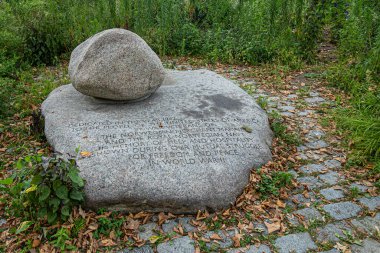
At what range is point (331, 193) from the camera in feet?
11.6

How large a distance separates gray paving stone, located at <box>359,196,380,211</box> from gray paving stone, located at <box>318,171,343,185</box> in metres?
0.33

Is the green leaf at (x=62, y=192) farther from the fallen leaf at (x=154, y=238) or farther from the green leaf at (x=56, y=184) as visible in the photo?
the fallen leaf at (x=154, y=238)

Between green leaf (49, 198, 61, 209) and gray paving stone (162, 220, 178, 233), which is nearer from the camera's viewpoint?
green leaf (49, 198, 61, 209)

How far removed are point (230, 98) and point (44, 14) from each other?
174 inches

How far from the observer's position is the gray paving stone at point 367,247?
112 inches

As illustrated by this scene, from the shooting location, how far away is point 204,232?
118 inches

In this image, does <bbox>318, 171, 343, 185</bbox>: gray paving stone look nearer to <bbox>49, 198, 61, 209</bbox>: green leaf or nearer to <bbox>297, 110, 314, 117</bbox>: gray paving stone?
<bbox>297, 110, 314, 117</bbox>: gray paving stone

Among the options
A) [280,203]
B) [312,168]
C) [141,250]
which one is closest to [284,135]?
[312,168]

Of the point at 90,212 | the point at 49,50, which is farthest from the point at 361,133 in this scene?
the point at 49,50

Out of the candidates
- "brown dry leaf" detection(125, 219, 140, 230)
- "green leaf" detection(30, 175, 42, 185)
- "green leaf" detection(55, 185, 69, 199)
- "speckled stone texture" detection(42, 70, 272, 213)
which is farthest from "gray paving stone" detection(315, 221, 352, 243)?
"green leaf" detection(30, 175, 42, 185)

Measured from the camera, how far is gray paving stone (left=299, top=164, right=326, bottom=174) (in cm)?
387

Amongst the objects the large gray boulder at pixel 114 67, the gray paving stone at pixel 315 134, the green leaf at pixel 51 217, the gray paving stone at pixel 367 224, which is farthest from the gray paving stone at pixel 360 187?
the green leaf at pixel 51 217

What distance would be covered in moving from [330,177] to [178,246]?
75.1 inches

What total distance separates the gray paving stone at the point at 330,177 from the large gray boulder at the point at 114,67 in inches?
87.5
